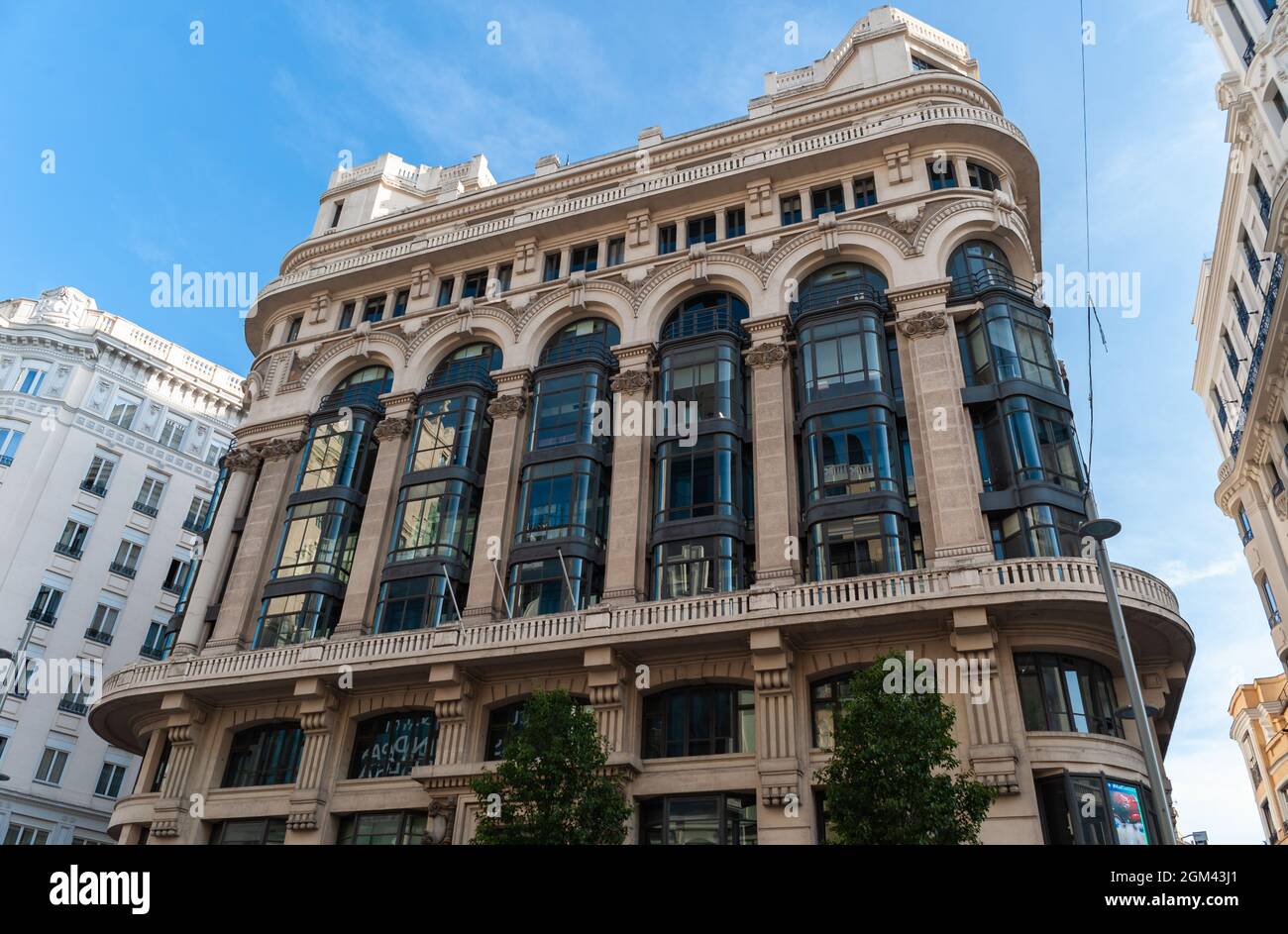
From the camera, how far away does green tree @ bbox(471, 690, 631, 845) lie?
2242cm

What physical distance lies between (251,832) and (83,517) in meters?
28.9

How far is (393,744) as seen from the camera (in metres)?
30.9

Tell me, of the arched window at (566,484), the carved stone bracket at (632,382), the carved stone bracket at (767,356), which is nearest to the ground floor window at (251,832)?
the arched window at (566,484)

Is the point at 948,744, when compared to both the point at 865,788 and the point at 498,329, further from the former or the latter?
the point at 498,329

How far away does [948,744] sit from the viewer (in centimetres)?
2034

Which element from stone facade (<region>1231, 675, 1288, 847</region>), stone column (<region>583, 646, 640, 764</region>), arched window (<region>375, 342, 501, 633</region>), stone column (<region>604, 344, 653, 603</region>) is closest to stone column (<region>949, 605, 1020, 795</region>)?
stone column (<region>583, 646, 640, 764</region>)

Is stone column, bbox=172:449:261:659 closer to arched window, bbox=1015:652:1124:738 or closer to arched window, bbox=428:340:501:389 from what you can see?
arched window, bbox=428:340:501:389

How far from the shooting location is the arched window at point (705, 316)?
118ft

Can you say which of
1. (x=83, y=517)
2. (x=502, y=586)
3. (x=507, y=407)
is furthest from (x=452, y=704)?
(x=83, y=517)

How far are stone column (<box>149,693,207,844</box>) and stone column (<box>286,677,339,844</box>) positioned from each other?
169 inches

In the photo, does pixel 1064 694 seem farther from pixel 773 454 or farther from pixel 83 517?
pixel 83 517

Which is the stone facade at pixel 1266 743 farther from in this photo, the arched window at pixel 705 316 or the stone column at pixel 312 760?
the stone column at pixel 312 760
